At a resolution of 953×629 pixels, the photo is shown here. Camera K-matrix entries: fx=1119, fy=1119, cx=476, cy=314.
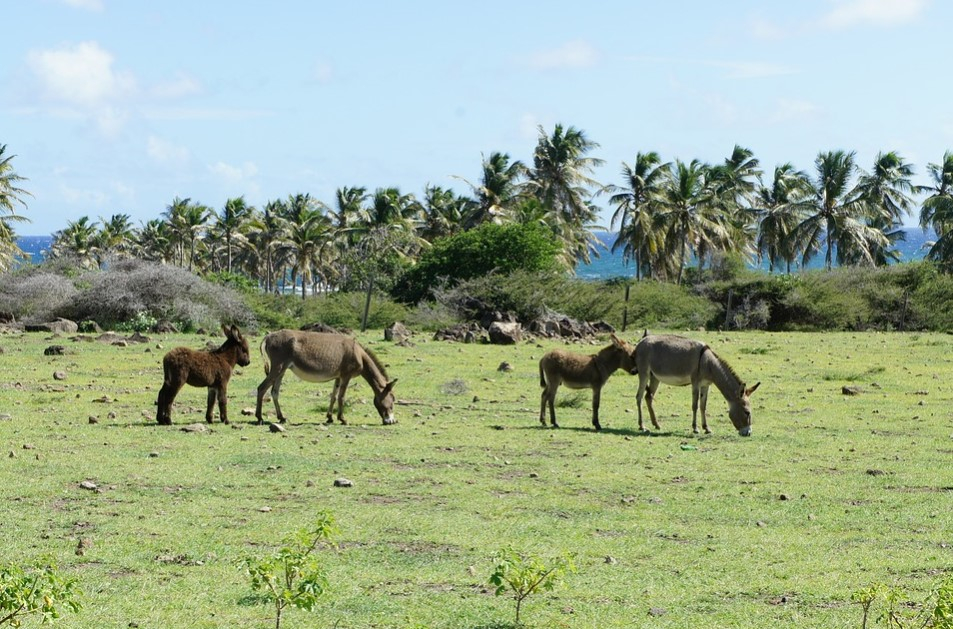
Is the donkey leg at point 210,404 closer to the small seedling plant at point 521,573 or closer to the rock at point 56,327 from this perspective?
the small seedling plant at point 521,573

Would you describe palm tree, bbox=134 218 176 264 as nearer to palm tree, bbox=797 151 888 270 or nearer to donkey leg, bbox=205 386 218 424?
palm tree, bbox=797 151 888 270

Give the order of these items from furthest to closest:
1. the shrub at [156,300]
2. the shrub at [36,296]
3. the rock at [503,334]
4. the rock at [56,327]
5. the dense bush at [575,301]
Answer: the dense bush at [575,301]
the shrub at [36,296]
the shrub at [156,300]
the rock at [56,327]
the rock at [503,334]

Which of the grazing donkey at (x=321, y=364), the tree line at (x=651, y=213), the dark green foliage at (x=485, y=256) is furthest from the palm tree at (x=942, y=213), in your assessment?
the grazing donkey at (x=321, y=364)

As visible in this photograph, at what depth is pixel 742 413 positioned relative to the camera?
17047mm

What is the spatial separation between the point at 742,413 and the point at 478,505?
6934 millimetres

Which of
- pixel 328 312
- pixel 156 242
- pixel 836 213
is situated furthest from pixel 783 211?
pixel 156 242

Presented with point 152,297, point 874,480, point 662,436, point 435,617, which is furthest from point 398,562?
point 152,297

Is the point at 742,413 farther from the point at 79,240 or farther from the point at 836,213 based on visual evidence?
the point at 79,240

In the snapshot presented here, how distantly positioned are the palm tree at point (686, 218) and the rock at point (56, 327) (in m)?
43.1

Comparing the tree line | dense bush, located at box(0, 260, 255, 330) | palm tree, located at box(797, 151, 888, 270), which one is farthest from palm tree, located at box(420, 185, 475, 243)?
dense bush, located at box(0, 260, 255, 330)

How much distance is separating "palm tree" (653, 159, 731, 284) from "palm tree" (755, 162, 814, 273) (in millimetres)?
3330

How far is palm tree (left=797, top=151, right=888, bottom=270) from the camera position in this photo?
238ft

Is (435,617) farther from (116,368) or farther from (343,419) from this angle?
(116,368)

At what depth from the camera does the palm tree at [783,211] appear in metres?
74.8
